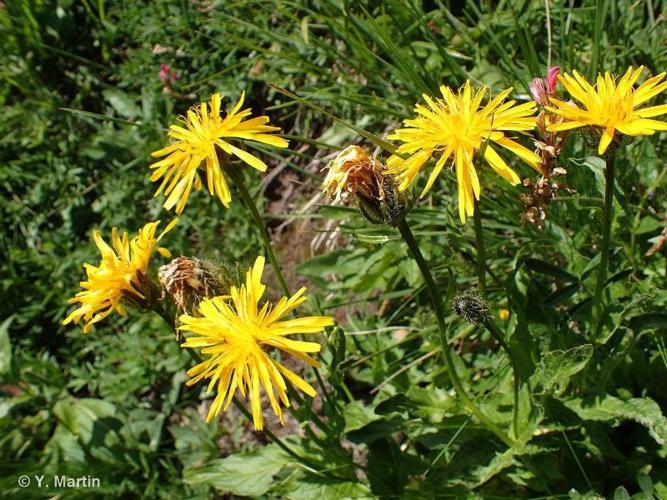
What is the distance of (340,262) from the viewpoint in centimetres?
280

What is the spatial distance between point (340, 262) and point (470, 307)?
3.97 feet

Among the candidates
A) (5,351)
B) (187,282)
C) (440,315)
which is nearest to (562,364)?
(440,315)

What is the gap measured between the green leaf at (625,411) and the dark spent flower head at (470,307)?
0.55m

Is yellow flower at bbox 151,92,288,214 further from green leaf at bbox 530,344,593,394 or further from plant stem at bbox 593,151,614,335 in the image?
green leaf at bbox 530,344,593,394

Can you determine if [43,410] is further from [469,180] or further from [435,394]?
[469,180]

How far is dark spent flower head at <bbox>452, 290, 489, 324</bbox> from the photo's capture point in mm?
1626

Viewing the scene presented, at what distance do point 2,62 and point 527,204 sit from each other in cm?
374

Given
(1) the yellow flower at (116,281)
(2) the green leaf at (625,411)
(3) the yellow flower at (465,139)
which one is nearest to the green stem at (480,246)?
(3) the yellow flower at (465,139)

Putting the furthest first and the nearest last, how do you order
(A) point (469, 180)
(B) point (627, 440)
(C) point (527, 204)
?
(B) point (627, 440)
(C) point (527, 204)
(A) point (469, 180)

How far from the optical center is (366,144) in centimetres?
344

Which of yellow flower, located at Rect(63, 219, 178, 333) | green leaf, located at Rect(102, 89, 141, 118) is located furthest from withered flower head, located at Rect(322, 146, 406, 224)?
green leaf, located at Rect(102, 89, 141, 118)

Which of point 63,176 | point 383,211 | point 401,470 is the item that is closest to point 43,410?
point 63,176

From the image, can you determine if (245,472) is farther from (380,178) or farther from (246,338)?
(380,178)

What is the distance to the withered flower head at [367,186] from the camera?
158 cm
